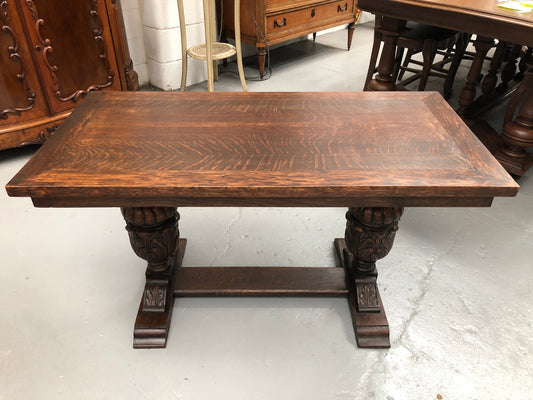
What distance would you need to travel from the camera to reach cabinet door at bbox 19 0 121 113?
7.39 feet

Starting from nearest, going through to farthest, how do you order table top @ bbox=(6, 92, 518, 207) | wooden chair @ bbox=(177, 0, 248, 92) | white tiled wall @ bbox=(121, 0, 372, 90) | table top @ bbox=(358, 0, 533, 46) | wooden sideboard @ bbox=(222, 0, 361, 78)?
1. table top @ bbox=(6, 92, 518, 207)
2. table top @ bbox=(358, 0, 533, 46)
3. wooden chair @ bbox=(177, 0, 248, 92)
4. white tiled wall @ bbox=(121, 0, 372, 90)
5. wooden sideboard @ bbox=(222, 0, 361, 78)

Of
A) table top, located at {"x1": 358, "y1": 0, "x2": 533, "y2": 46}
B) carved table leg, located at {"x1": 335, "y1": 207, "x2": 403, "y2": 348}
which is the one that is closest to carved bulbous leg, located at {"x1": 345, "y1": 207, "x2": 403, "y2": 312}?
carved table leg, located at {"x1": 335, "y1": 207, "x2": 403, "y2": 348}

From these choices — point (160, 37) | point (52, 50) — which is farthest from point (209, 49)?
point (52, 50)

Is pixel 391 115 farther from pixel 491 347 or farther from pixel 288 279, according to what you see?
pixel 491 347

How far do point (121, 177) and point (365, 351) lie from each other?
1.08m

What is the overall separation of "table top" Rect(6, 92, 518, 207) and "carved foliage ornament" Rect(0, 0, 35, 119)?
106 cm

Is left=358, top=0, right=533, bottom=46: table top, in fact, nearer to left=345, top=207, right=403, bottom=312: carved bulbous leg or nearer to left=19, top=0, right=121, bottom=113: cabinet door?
left=345, top=207, right=403, bottom=312: carved bulbous leg

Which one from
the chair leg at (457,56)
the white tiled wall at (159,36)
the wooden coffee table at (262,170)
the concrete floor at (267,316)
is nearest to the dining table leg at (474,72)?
the chair leg at (457,56)

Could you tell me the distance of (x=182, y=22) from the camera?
9.81 feet

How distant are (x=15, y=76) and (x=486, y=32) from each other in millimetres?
2661

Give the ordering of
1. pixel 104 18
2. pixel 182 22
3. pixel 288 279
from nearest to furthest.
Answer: pixel 288 279 < pixel 104 18 < pixel 182 22

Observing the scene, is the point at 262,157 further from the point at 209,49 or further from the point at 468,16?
the point at 209,49

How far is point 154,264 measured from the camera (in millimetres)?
1590

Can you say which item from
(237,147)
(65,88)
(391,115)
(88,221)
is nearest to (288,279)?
(237,147)
